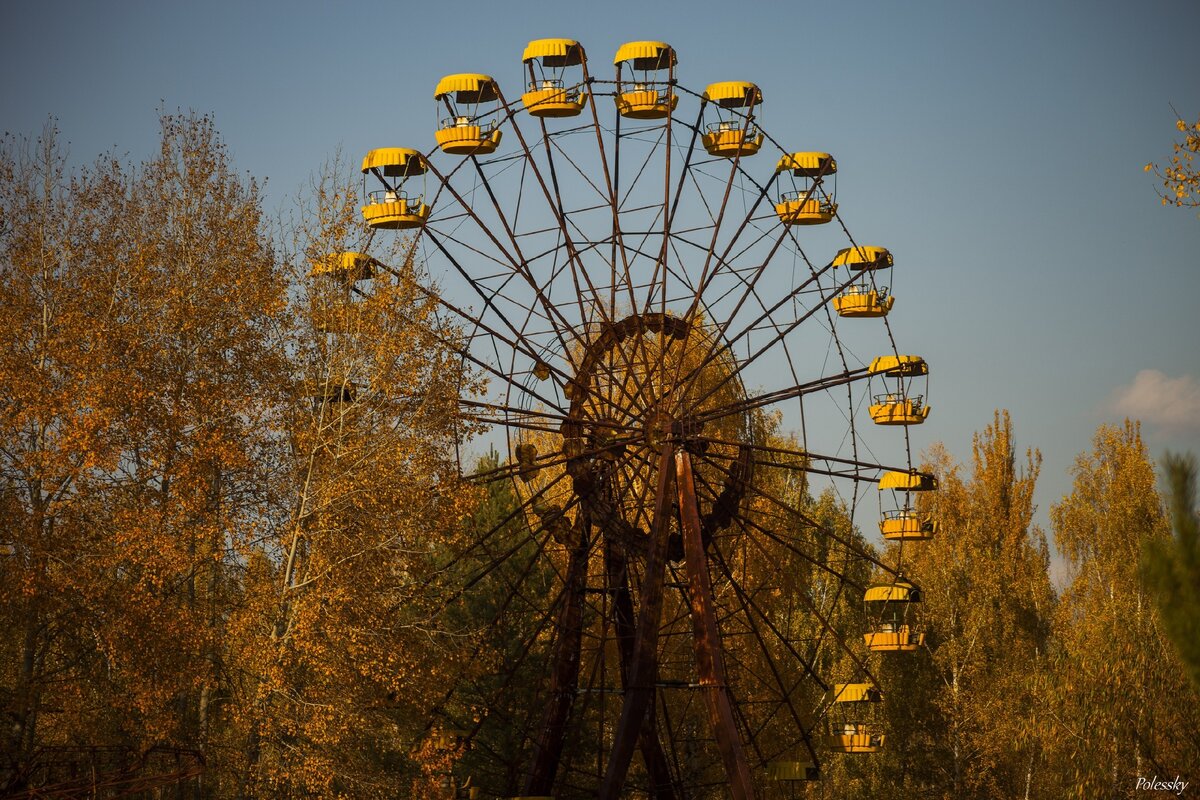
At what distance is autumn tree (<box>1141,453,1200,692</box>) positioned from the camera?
10.0 feet

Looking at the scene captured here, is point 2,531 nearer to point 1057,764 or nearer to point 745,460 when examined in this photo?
point 745,460

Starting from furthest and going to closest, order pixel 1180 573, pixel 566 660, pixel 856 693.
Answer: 1. pixel 856 693
2. pixel 566 660
3. pixel 1180 573

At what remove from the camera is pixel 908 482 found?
25.8 meters

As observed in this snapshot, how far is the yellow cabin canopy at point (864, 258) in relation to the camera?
26562 mm

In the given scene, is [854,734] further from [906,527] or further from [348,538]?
[348,538]

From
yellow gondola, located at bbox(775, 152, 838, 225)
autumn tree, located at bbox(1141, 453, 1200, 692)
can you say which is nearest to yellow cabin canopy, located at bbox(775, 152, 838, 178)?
yellow gondola, located at bbox(775, 152, 838, 225)

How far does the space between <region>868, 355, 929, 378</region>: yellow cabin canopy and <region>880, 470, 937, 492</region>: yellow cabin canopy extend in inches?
78.5

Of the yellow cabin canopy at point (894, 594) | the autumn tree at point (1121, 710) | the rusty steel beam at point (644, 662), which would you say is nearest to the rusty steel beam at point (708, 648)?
the rusty steel beam at point (644, 662)

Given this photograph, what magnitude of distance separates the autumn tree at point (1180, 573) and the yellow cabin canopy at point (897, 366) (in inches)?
911

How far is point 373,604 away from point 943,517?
31.3 metres

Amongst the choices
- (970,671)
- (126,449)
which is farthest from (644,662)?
(970,671)

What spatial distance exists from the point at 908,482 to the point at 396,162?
1142 cm

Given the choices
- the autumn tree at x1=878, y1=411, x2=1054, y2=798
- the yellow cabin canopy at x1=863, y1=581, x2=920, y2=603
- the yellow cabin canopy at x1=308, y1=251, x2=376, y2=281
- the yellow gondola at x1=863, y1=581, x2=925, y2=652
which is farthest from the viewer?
the autumn tree at x1=878, y1=411, x2=1054, y2=798

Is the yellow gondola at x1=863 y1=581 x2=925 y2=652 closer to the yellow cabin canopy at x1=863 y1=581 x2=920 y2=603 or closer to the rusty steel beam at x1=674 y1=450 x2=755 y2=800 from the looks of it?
the yellow cabin canopy at x1=863 y1=581 x2=920 y2=603
